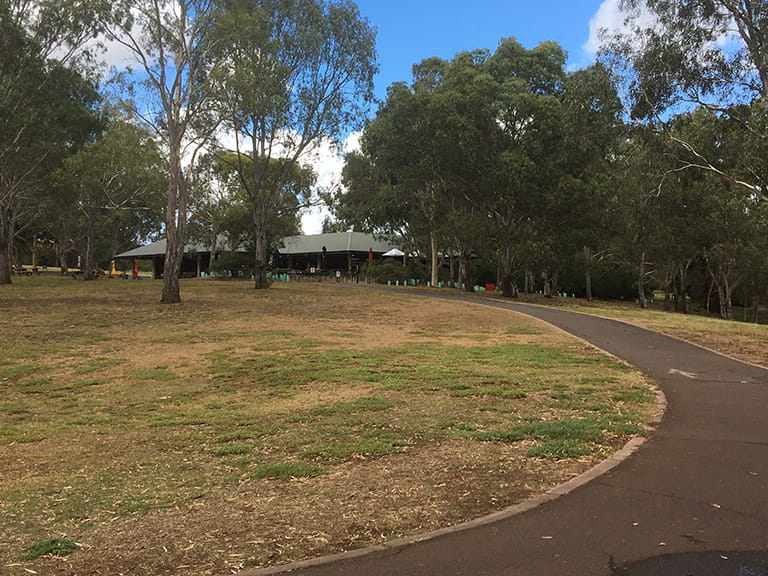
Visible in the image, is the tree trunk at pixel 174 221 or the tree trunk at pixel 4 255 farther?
the tree trunk at pixel 4 255

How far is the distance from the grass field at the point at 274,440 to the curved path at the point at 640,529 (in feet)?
1.01

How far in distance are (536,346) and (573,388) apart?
4.92 m

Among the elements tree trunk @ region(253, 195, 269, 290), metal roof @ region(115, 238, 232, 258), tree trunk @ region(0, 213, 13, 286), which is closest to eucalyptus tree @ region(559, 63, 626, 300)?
tree trunk @ region(253, 195, 269, 290)

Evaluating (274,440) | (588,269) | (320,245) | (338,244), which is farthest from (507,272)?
(274,440)

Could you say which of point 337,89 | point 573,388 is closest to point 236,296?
point 337,89

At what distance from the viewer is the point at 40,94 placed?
27.8 m

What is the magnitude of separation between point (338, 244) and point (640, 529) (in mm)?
49857

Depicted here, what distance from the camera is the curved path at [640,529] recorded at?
136 inches

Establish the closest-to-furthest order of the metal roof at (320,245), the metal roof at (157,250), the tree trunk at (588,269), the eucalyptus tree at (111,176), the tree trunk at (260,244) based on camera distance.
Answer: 1. the tree trunk at (260,244)
2. the tree trunk at (588,269)
3. the eucalyptus tree at (111,176)
4. the metal roof at (320,245)
5. the metal roof at (157,250)

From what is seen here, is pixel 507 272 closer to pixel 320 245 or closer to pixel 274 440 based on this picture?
pixel 320 245

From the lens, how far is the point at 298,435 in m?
6.46

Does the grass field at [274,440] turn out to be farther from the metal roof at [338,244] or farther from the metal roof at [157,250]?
the metal roof at [157,250]

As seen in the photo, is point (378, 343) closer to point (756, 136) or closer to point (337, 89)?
point (756, 136)

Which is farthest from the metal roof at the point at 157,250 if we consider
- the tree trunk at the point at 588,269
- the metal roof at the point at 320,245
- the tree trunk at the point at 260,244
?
the tree trunk at the point at 588,269
